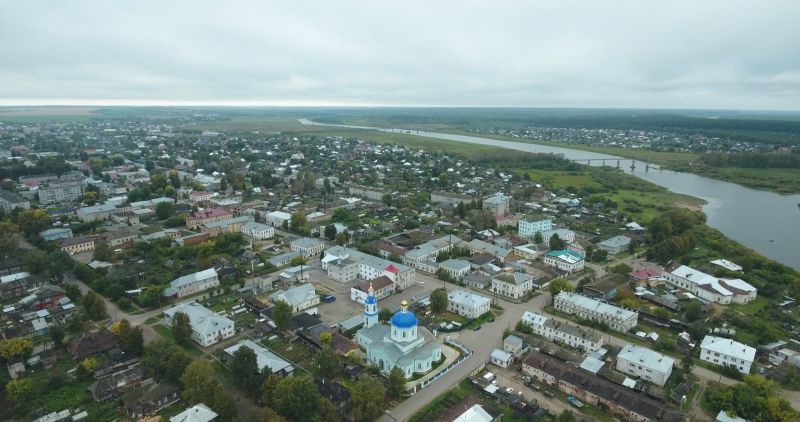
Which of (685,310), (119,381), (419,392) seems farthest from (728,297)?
(119,381)

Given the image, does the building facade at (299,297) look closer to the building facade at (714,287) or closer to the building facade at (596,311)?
the building facade at (596,311)

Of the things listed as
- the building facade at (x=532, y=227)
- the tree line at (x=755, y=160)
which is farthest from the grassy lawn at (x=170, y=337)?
the tree line at (x=755, y=160)

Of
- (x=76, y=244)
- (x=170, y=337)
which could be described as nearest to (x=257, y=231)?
(x=76, y=244)

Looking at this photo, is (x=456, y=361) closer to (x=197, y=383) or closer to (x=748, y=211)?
(x=197, y=383)

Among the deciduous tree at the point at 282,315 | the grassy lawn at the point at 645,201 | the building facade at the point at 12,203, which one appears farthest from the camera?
the grassy lawn at the point at 645,201

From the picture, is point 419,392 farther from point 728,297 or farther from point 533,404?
point 728,297

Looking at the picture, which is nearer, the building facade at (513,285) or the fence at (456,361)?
the fence at (456,361)
